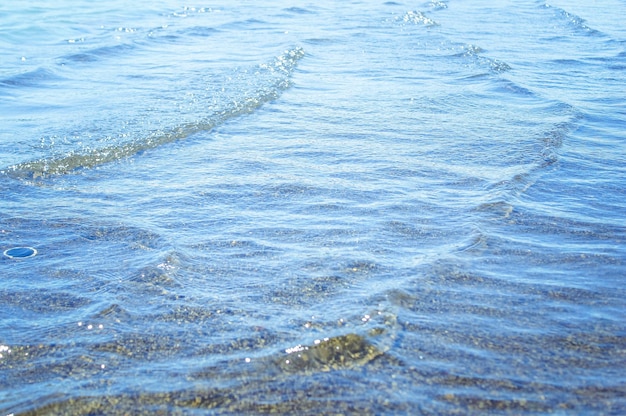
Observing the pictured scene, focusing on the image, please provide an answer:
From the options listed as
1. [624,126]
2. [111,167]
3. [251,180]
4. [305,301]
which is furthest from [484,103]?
[305,301]

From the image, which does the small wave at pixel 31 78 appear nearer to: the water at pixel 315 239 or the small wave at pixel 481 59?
the water at pixel 315 239

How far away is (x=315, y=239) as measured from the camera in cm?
537

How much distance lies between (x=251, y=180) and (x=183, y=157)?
1.16m

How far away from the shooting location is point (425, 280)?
4656 mm

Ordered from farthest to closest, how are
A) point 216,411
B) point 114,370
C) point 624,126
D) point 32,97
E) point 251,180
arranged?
1. point 32,97
2. point 624,126
3. point 251,180
4. point 114,370
5. point 216,411

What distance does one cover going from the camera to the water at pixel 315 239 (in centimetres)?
364

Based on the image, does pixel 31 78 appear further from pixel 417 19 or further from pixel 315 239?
pixel 417 19

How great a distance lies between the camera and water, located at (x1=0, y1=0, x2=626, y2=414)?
3641mm

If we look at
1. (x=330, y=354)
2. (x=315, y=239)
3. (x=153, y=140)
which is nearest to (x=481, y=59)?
(x=153, y=140)

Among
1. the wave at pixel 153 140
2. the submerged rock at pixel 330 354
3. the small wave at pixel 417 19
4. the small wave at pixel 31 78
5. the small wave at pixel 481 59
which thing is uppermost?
the small wave at pixel 417 19

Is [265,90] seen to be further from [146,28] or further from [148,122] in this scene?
[146,28]

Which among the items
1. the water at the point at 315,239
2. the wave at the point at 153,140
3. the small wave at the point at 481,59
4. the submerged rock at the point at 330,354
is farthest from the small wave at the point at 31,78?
the submerged rock at the point at 330,354

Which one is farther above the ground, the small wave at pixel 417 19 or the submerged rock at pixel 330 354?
the small wave at pixel 417 19

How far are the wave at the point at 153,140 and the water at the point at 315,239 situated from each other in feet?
0.11
